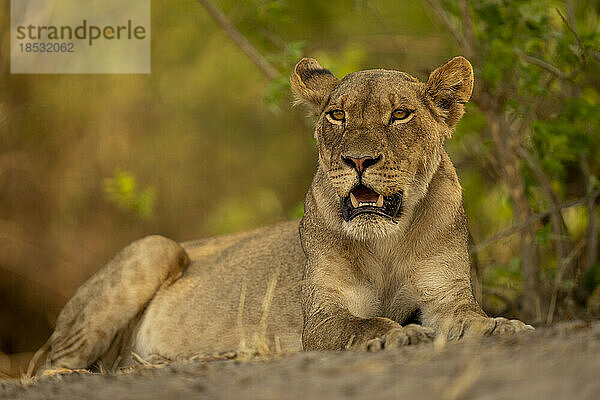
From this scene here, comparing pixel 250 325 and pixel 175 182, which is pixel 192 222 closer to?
pixel 175 182

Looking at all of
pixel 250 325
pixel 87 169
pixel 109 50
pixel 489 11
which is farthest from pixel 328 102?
pixel 87 169

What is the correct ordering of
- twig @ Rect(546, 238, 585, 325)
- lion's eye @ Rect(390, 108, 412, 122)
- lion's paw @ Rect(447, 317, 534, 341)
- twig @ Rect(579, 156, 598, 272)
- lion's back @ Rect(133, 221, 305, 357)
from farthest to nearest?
twig @ Rect(579, 156, 598, 272) < twig @ Rect(546, 238, 585, 325) < lion's back @ Rect(133, 221, 305, 357) < lion's eye @ Rect(390, 108, 412, 122) < lion's paw @ Rect(447, 317, 534, 341)

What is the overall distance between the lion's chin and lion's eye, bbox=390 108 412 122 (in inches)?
22.0

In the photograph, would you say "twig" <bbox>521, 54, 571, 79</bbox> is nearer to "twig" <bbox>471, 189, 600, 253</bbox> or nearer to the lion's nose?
"twig" <bbox>471, 189, 600, 253</bbox>

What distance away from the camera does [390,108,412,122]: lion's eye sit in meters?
4.47

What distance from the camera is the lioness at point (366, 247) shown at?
166 inches

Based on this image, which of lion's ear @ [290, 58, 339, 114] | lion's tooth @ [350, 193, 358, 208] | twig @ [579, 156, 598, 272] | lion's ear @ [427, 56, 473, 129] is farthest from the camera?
twig @ [579, 156, 598, 272]

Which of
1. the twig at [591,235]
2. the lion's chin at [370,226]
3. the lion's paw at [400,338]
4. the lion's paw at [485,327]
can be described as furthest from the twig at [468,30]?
the lion's paw at [400,338]

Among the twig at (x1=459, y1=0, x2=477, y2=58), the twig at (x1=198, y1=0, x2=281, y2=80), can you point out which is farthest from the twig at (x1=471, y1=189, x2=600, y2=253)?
the twig at (x1=198, y1=0, x2=281, y2=80)

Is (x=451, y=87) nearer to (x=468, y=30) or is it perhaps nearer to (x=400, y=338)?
(x=400, y=338)

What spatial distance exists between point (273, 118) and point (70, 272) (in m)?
4.54

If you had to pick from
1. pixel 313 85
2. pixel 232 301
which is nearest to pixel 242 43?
pixel 313 85

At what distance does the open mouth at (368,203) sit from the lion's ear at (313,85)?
2.63 ft

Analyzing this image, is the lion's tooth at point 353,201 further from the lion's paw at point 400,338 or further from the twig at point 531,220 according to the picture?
the twig at point 531,220
